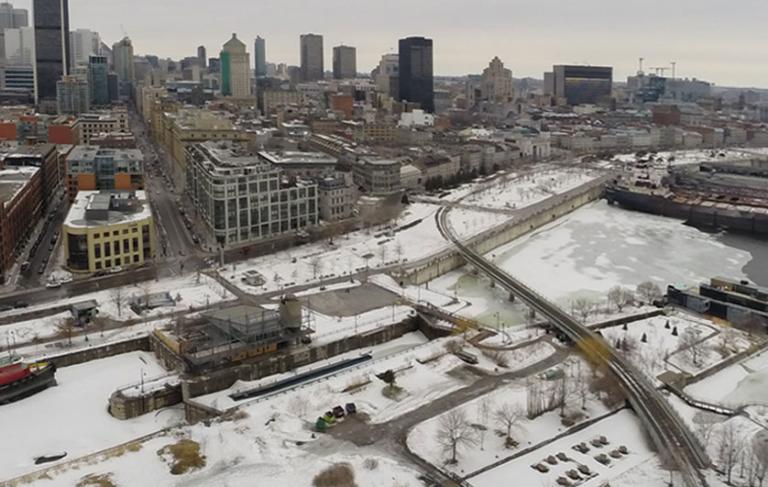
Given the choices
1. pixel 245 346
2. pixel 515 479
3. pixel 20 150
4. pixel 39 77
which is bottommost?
pixel 515 479

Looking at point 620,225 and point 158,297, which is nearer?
point 158,297

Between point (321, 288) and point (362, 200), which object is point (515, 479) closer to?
point (321, 288)

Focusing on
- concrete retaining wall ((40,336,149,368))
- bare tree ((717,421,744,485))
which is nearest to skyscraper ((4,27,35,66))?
concrete retaining wall ((40,336,149,368))

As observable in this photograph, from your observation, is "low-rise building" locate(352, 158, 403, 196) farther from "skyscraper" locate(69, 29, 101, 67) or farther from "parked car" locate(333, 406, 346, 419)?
"skyscraper" locate(69, 29, 101, 67)

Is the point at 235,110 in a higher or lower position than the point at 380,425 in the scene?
higher

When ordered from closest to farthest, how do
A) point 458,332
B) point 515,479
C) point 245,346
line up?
point 515,479 → point 245,346 → point 458,332

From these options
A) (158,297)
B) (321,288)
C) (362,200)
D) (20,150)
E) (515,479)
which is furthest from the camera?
(362,200)

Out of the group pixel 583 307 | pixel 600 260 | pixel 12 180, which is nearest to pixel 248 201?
pixel 12 180

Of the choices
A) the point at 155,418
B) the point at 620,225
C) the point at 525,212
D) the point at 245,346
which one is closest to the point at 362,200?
A: the point at 525,212

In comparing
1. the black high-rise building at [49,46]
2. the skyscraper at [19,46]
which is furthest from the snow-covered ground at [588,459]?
the skyscraper at [19,46]

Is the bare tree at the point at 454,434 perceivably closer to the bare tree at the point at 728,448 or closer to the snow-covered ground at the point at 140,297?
the bare tree at the point at 728,448
